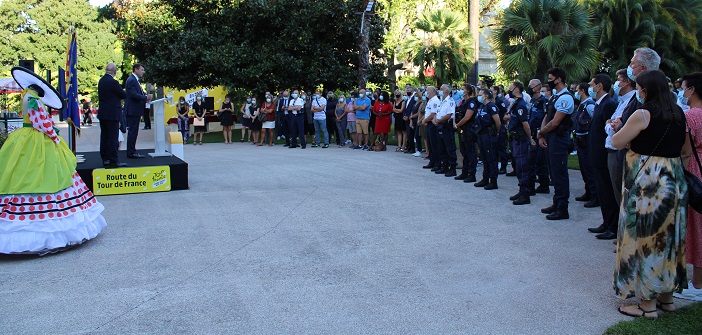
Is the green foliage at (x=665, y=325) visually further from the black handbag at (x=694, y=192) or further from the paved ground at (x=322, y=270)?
the black handbag at (x=694, y=192)

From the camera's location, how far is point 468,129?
38.3 feet

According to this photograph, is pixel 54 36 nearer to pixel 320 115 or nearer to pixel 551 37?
pixel 320 115

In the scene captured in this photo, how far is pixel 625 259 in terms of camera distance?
4.89 m

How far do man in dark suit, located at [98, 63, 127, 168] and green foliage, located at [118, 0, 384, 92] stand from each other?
1191cm

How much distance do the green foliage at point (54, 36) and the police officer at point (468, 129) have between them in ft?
158

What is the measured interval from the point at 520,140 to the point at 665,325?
5.54 m

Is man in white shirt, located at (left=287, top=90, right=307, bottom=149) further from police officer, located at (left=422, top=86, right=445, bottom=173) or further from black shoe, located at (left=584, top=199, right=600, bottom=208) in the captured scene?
black shoe, located at (left=584, top=199, right=600, bottom=208)

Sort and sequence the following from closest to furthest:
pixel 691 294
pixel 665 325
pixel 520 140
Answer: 1. pixel 665 325
2. pixel 691 294
3. pixel 520 140

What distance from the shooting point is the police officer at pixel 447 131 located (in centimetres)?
1277

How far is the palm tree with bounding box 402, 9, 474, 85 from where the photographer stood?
22.8m

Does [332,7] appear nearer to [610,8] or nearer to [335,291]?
[610,8]

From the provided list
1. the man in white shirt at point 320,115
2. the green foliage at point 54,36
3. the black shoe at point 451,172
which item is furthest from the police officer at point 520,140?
the green foliage at point 54,36

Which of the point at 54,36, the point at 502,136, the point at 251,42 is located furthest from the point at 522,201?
the point at 54,36

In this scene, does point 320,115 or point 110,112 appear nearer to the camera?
point 110,112
